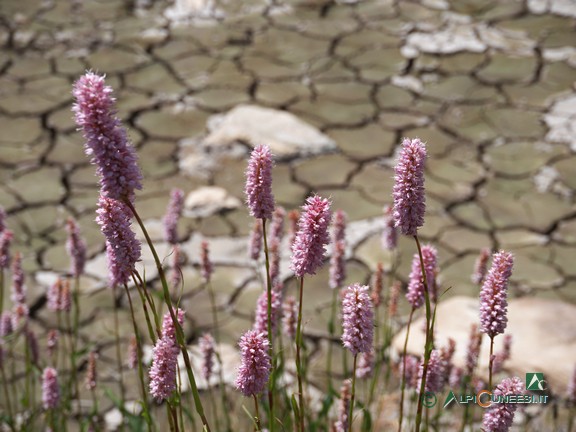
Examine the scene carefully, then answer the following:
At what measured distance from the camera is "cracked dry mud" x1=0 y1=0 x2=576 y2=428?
3.24m

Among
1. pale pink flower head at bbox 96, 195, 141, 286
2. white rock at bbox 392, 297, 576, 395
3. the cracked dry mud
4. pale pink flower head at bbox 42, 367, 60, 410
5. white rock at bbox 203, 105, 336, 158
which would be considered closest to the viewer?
pale pink flower head at bbox 96, 195, 141, 286

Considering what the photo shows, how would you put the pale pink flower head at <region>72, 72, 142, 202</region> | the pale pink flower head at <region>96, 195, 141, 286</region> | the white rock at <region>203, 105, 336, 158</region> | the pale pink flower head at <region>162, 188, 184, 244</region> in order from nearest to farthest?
1. the pale pink flower head at <region>72, 72, 142, 202</region>
2. the pale pink flower head at <region>96, 195, 141, 286</region>
3. the pale pink flower head at <region>162, 188, 184, 244</region>
4. the white rock at <region>203, 105, 336, 158</region>

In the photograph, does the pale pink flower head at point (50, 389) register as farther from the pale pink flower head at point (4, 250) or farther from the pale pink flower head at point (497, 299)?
the pale pink flower head at point (497, 299)

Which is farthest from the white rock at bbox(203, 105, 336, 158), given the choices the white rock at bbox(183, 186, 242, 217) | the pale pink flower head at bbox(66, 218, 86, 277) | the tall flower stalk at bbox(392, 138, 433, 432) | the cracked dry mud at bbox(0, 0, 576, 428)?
the tall flower stalk at bbox(392, 138, 433, 432)

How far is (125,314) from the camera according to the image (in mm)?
2947

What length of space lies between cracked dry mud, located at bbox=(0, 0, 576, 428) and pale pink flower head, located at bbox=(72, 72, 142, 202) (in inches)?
74.2

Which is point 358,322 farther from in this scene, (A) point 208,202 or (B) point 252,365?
(A) point 208,202

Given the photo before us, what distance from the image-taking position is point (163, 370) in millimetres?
1094

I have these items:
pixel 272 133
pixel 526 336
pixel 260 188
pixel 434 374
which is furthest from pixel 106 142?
pixel 272 133

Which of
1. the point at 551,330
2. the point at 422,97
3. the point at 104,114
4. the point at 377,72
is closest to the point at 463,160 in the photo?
the point at 422,97

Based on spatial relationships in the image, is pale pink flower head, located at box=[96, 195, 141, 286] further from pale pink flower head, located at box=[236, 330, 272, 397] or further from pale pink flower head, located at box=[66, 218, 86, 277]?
pale pink flower head, located at box=[66, 218, 86, 277]

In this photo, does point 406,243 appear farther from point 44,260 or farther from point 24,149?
point 24,149

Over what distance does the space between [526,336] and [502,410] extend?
151cm

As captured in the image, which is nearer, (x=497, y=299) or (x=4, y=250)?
(x=497, y=299)
